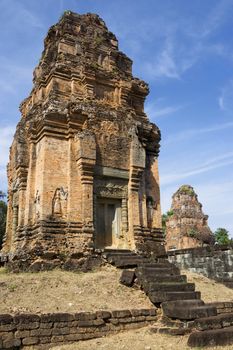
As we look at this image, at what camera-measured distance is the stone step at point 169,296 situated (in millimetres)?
8305

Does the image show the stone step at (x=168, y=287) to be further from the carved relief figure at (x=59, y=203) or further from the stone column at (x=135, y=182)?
the carved relief figure at (x=59, y=203)

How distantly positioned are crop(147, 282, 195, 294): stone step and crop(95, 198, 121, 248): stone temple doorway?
3616 mm

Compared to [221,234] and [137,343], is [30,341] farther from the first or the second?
[221,234]

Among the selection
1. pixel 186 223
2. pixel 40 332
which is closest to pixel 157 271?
pixel 40 332

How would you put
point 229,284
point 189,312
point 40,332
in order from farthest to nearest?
point 229,284 → point 189,312 → point 40,332

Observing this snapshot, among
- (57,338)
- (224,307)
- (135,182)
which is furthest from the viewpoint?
(135,182)

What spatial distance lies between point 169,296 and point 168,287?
15.5 inches

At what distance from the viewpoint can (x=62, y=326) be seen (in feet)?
23.3

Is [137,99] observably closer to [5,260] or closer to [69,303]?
[5,260]

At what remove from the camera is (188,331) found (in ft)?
23.2

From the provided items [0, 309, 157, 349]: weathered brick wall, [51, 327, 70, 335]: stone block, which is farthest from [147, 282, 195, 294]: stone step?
[51, 327, 70, 335]: stone block

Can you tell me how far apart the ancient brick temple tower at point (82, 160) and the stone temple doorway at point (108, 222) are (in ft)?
0.11

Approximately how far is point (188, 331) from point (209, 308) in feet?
2.65

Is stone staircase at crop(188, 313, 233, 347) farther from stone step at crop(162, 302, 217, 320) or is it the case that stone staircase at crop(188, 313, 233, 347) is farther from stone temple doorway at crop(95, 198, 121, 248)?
stone temple doorway at crop(95, 198, 121, 248)
